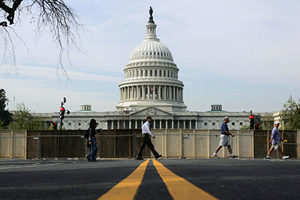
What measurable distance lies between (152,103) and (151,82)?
263 inches

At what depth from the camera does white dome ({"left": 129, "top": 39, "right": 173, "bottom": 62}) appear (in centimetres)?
12738

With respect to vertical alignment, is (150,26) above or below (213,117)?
above

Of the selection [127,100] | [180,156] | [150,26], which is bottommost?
[180,156]

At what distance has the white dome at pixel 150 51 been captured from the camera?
127375 mm

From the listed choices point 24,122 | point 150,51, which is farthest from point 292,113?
point 150,51

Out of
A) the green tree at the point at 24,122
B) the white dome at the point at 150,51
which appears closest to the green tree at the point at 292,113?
the green tree at the point at 24,122

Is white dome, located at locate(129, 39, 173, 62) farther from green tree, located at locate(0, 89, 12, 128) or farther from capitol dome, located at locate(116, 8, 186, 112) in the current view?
green tree, located at locate(0, 89, 12, 128)

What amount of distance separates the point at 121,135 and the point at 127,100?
9301 centimetres

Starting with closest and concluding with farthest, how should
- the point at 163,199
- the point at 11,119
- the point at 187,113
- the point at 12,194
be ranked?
1. the point at 163,199
2. the point at 12,194
3. the point at 11,119
4. the point at 187,113

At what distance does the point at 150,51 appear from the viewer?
419 feet

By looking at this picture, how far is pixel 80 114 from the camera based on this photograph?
120 metres

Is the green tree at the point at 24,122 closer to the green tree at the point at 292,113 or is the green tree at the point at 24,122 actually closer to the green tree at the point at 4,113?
the green tree at the point at 4,113

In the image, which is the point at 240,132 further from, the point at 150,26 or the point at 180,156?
the point at 150,26

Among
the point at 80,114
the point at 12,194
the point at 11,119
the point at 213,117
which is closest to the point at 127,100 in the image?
the point at 80,114
